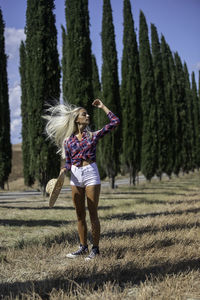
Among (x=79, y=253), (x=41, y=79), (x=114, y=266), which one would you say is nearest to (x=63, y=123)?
(x=79, y=253)

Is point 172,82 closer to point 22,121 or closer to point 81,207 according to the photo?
point 22,121

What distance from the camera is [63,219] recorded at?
866cm

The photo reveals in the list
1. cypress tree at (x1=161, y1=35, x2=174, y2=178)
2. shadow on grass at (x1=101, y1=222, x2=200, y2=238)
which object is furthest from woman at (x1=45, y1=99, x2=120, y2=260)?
cypress tree at (x1=161, y1=35, x2=174, y2=178)

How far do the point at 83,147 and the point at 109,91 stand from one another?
1426cm

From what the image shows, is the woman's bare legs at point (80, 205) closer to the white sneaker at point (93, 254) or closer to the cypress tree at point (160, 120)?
the white sneaker at point (93, 254)

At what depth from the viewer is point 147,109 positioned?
950 inches

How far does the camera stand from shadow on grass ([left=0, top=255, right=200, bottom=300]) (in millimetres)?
3244

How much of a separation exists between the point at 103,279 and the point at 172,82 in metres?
29.2

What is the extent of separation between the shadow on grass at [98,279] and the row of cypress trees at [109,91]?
7419mm

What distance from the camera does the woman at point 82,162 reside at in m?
4.47

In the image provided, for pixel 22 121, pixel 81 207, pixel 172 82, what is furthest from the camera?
pixel 172 82

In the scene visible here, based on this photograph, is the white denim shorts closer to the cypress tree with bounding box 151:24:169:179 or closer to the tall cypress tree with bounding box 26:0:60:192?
the tall cypress tree with bounding box 26:0:60:192

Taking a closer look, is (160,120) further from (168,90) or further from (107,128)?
(107,128)

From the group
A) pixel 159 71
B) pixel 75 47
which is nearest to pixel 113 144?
pixel 75 47
